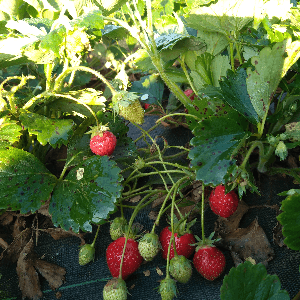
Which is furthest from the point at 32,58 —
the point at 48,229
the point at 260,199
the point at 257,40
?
the point at 260,199

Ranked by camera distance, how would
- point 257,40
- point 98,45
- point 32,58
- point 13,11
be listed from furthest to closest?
point 98,45, point 13,11, point 32,58, point 257,40

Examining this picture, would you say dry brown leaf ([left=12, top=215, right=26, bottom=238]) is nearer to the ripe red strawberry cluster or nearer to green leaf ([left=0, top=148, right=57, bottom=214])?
green leaf ([left=0, top=148, right=57, bottom=214])

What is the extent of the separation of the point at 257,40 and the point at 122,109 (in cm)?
35

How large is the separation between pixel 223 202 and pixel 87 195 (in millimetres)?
316

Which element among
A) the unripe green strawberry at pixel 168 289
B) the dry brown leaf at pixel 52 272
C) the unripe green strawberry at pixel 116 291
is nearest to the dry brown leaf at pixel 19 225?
the dry brown leaf at pixel 52 272

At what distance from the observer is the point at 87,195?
0.70 metres

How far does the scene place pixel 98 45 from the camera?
1428mm

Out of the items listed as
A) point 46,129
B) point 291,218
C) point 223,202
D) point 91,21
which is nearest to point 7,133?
point 46,129

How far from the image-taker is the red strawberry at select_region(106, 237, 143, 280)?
680 mm

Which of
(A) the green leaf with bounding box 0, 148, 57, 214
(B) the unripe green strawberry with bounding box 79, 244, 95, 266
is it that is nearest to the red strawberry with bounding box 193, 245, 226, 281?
(B) the unripe green strawberry with bounding box 79, 244, 95, 266

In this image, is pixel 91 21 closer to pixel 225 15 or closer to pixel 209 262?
pixel 225 15

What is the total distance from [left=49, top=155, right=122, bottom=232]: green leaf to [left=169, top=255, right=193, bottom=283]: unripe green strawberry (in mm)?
178

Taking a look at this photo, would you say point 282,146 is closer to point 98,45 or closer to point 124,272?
point 124,272

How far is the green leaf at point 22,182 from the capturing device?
27.6 inches
